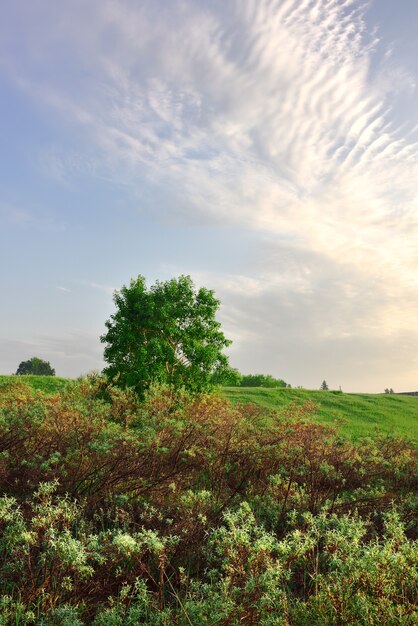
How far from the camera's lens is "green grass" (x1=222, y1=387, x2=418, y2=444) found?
29.4 meters

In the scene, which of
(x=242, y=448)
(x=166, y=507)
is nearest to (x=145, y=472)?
(x=166, y=507)

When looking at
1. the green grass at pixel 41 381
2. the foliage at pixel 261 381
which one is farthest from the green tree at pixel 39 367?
the green grass at pixel 41 381

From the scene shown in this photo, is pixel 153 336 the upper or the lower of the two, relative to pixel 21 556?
upper

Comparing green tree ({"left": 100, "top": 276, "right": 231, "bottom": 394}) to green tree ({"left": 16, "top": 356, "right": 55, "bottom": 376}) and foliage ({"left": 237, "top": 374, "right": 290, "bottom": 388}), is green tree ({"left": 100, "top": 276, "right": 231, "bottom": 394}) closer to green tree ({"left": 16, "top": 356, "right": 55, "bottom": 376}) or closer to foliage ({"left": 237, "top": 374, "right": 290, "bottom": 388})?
foliage ({"left": 237, "top": 374, "right": 290, "bottom": 388})

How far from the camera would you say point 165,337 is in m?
20.8

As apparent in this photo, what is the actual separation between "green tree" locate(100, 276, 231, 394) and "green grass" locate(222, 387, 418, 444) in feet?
29.8

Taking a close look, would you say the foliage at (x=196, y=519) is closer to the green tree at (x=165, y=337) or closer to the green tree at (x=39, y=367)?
the green tree at (x=165, y=337)

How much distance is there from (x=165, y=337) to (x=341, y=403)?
1802cm

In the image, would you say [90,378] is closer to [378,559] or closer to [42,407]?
[42,407]

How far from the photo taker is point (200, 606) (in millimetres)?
4988

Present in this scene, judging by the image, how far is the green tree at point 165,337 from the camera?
20.1m

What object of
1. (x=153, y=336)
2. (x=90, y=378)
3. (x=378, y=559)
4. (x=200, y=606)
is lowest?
(x=200, y=606)

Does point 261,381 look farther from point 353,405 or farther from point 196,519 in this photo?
point 196,519

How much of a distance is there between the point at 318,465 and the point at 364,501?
138 centimetres
